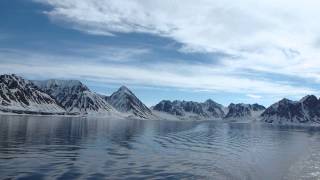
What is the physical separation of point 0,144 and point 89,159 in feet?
72.9

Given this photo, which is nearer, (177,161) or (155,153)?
(177,161)

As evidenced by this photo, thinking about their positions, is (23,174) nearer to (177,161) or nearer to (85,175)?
(85,175)

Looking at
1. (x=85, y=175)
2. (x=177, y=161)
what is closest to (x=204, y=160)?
(x=177, y=161)

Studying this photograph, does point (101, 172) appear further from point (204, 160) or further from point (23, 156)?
point (204, 160)

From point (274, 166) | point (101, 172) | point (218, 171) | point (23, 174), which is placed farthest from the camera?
point (274, 166)

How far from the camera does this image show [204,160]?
65.3m

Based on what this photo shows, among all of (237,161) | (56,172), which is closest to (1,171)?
(56,172)

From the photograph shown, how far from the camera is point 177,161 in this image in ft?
204

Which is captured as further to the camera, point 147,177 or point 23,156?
point 23,156

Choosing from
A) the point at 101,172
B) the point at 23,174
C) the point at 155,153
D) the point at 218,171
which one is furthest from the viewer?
the point at 155,153

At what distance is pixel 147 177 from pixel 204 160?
19593 millimetres

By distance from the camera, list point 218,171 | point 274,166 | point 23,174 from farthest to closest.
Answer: point 274,166
point 218,171
point 23,174

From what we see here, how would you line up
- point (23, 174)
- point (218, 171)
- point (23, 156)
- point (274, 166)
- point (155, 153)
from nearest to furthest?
point (23, 174) < point (218, 171) < point (23, 156) < point (274, 166) < point (155, 153)

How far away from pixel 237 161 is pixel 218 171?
13.1 metres
